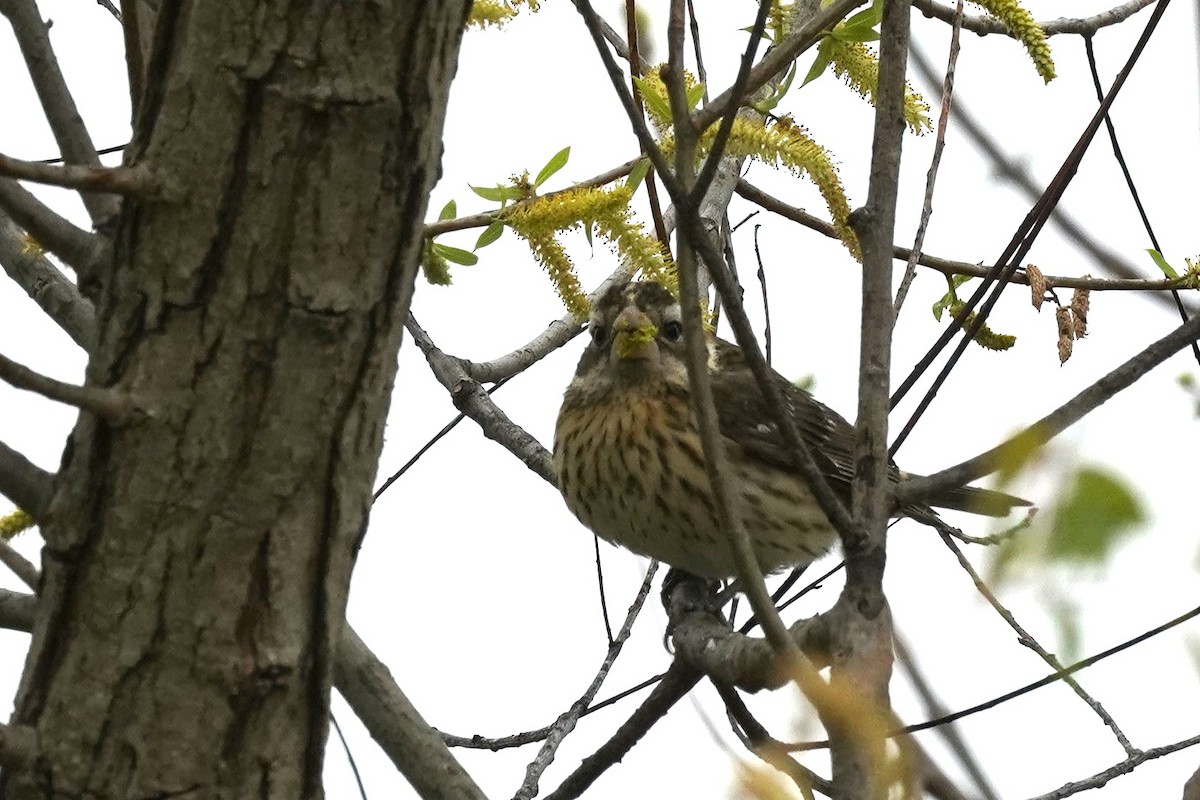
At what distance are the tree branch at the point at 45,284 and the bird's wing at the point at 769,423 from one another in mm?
3083

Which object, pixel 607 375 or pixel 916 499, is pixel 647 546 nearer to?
pixel 607 375

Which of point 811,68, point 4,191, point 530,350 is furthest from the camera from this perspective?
point 530,350

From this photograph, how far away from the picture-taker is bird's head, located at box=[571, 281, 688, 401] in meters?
5.30

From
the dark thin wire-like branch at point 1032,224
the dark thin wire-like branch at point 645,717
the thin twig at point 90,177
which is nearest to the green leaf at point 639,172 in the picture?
the dark thin wire-like branch at point 1032,224

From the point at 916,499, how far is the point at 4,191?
4.38 ft

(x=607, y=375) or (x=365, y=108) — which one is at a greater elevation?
(x=607, y=375)

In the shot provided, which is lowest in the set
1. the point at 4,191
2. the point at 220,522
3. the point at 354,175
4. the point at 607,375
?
the point at 220,522

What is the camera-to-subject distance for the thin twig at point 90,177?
1775 mm

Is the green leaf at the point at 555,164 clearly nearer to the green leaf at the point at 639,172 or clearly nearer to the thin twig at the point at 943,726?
the green leaf at the point at 639,172

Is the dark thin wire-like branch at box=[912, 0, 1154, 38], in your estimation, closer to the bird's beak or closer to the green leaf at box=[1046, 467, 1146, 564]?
the bird's beak

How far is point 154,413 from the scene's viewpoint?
189cm

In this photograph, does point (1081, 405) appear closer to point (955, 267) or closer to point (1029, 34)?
point (1029, 34)

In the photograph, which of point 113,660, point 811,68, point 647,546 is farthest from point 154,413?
point 647,546

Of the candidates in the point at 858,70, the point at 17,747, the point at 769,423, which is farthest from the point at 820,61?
the point at 769,423
